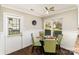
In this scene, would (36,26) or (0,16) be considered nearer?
(0,16)

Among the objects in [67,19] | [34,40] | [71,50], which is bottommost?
[71,50]

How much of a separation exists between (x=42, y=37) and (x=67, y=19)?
381 mm

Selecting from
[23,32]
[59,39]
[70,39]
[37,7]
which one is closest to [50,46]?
[59,39]

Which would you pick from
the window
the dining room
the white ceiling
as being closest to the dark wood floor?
the dining room

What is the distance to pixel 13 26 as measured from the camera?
1319mm

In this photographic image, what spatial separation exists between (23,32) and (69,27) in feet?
1.91

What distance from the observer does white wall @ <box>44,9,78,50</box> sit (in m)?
1.29

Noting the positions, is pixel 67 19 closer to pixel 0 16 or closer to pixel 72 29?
pixel 72 29

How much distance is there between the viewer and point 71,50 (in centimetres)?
133

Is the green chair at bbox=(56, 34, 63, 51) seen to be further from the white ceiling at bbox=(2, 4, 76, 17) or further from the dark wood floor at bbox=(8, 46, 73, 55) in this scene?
the white ceiling at bbox=(2, 4, 76, 17)

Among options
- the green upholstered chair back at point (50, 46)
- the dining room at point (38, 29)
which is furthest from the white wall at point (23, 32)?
the green upholstered chair back at point (50, 46)
